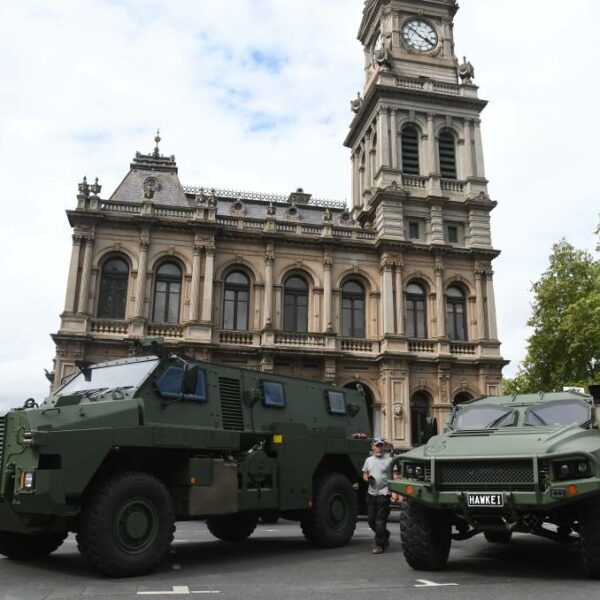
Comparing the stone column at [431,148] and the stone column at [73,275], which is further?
the stone column at [431,148]

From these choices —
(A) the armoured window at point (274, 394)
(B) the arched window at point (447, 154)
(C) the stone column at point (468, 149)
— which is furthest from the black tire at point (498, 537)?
(B) the arched window at point (447, 154)

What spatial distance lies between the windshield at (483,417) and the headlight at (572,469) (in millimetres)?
1626

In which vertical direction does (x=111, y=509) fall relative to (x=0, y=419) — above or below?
below

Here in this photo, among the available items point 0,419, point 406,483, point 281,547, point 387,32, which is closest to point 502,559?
point 406,483

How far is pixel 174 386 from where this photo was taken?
9148 millimetres

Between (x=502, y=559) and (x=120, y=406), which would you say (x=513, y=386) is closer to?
(x=502, y=559)

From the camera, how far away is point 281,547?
10914mm

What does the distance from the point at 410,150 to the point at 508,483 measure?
2986 centimetres

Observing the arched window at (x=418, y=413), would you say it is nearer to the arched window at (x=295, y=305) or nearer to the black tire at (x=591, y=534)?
the arched window at (x=295, y=305)

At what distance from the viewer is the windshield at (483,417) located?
8961 millimetres

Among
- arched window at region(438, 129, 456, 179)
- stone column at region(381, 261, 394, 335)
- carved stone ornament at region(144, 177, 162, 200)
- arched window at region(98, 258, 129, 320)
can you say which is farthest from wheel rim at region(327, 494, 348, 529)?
arched window at region(438, 129, 456, 179)

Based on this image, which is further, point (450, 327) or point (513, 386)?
point (513, 386)

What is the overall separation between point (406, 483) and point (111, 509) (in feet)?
11.7

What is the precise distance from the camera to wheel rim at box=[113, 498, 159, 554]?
25.5 ft
